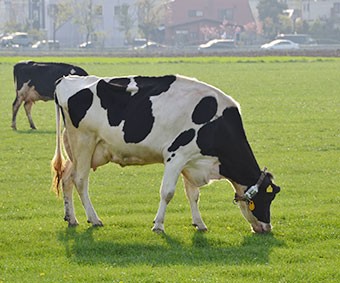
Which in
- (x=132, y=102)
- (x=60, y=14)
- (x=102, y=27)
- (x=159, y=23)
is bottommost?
(x=102, y=27)

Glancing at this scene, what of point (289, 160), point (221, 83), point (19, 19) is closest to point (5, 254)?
point (289, 160)

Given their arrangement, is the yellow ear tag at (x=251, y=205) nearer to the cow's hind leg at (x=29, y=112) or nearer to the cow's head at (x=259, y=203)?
the cow's head at (x=259, y=203)

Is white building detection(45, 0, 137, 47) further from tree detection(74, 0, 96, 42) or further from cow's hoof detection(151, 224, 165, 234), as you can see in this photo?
cow's hoof detection(151, 224, 165, 234)

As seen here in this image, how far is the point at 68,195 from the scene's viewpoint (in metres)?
12.4

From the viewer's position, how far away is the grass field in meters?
9.72

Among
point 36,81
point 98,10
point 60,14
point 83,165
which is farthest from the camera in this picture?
point 98,10

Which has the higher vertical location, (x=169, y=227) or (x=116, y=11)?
(x=169, y=227)

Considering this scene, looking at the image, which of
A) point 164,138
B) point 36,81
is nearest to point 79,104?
point 164,138

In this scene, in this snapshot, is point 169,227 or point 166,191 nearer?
point 166,191

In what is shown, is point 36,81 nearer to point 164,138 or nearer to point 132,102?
point 132,102

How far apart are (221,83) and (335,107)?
1252cm

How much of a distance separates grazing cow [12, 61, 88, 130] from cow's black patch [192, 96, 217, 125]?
44.0ft

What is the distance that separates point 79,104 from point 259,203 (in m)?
2.68

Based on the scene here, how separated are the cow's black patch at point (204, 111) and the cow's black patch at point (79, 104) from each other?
1.45 meters
